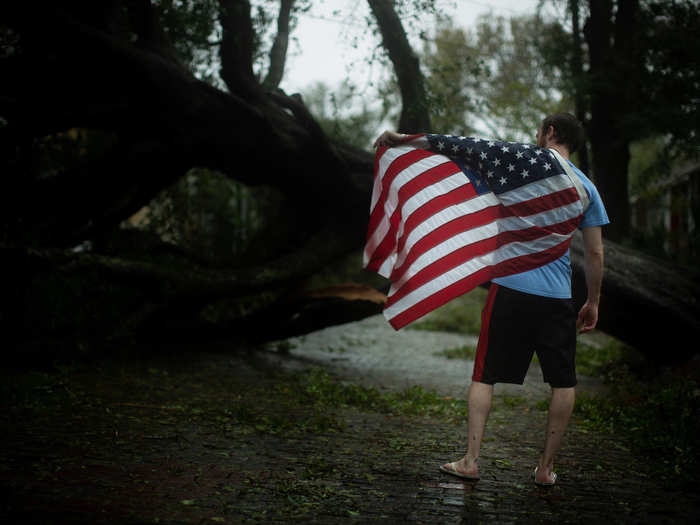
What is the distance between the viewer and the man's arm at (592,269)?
3.83 meters

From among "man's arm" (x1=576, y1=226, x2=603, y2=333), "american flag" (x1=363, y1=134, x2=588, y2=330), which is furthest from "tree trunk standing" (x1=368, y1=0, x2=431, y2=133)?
"man's arm" (x1=576, y1=226, x2=603, y2=333)

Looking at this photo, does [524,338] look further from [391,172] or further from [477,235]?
[391,172]

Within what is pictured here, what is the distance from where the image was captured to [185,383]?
6.82 m

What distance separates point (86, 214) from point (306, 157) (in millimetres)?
3180

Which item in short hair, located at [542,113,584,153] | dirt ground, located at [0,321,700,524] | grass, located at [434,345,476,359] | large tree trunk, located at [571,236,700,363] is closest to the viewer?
dirt ground, located at [0,321,700,524]

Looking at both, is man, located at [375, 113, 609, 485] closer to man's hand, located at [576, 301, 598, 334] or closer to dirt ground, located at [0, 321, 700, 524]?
man's hand, located at [576, 301, 598, 334]

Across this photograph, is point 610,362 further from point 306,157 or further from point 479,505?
point 479,505

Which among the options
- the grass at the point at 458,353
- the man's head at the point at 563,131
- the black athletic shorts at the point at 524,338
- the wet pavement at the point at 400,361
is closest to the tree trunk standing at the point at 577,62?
the grass at the point at 458,353

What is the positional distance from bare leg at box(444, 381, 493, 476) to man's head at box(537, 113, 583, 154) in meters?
→ 1.58

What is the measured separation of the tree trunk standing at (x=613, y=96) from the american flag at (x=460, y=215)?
622 centimetres

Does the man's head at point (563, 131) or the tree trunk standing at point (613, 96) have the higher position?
→ the tree trunk standing at point (613, 96)

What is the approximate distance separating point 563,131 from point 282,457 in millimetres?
2746

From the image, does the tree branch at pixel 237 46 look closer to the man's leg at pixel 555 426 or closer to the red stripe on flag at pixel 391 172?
the red stripe on flag at pixel 391 172

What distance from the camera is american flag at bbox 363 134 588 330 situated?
12.6 feet
